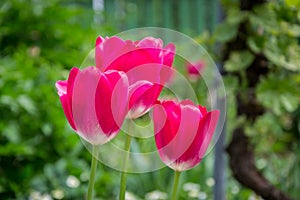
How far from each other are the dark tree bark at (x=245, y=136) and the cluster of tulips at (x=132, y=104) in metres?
0.84

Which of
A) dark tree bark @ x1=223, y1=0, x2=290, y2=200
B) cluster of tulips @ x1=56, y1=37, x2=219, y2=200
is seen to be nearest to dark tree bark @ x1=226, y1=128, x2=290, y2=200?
dark tree bark @ x1=223, y1=0, x2=290, y2=200

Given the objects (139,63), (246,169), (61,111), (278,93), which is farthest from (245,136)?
(139,63)

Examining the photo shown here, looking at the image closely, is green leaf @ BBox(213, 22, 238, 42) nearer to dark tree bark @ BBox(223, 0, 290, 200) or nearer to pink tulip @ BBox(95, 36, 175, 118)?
dark tree bark @ BBox(223, 0, 290, 200)

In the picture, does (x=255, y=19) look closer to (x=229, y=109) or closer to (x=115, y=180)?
(x=229, y=109)

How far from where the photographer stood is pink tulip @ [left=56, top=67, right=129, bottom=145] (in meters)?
0.68

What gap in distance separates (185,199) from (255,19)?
1059 millimetres

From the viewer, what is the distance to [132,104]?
2.31 ft

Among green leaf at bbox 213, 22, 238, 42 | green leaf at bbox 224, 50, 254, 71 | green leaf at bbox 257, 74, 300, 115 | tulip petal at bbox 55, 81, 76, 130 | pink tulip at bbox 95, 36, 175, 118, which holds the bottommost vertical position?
green leaf at bbox 257, 74, 300, 115

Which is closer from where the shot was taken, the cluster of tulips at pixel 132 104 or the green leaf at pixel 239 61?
the cluster of tulips at pixel 132 104

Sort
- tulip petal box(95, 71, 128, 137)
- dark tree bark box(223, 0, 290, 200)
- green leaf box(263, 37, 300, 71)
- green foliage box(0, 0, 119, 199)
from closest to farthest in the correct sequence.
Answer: tulip petal box(95, 71, 128, 137) → green leaf box(263, 37, 300, 71) → dark tree bark box(223, 0, 290, 200) → green foliage box(0, 0, 119, 199)

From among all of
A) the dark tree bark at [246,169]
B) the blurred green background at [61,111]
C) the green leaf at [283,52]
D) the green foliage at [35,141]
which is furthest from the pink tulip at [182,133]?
the green foliage at [35,141]

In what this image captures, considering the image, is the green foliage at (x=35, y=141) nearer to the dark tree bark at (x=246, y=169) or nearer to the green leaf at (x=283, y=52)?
the dark tree bark at (x=246, y=169)

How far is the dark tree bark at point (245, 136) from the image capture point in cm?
158

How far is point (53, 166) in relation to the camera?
2420 millimetres
